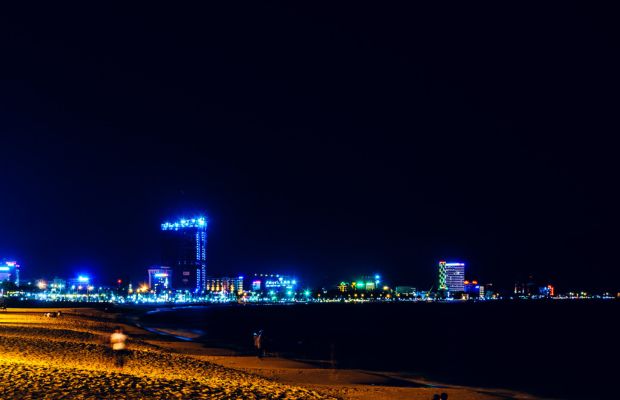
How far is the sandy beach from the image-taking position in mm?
15016

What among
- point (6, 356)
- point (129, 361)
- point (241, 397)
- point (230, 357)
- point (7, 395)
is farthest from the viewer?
point (230, 357)

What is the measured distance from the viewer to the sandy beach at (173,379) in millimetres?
15016

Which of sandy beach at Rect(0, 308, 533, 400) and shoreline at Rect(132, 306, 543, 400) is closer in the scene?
sandy beach at Rect(0, 308, 533, 400)

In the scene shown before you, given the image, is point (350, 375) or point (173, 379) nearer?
point (173, 379)

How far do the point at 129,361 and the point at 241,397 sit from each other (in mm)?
9429

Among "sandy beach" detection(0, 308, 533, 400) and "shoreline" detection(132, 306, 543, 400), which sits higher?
"sandy beach" detection(0, 308, 533, 400)

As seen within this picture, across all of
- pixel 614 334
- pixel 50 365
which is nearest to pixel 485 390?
pixel 50 365

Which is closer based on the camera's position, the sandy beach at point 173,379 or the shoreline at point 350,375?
the sandy beach at point 173,379

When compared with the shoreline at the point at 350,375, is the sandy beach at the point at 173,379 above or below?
above

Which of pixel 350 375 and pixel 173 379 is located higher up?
pixel 173 379

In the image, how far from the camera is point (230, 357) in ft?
113

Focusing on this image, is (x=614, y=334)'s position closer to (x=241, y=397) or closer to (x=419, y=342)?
(x=419, y=342)

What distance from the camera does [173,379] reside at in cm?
1853

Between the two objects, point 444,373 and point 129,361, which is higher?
point 129,361
